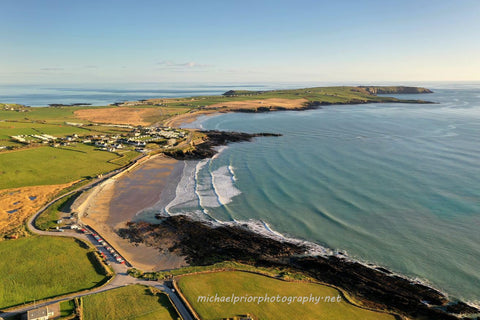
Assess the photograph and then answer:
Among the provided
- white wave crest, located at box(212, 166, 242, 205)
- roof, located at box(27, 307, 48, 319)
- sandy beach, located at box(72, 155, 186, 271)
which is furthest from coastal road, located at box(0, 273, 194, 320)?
white wave crest, located at box(212, 166, 242, 205)

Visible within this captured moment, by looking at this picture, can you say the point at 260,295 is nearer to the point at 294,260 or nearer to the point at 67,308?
the point at 294,260

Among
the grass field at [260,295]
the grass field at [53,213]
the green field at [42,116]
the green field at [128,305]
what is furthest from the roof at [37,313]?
the green field at [42,116]

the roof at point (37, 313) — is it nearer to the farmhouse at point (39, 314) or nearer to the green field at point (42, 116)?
the farmhouse at point (39, 314)

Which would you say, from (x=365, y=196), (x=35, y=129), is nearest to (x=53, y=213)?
(x=365, y=196)

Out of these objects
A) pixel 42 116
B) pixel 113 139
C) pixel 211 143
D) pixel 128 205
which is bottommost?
pixel 128 205

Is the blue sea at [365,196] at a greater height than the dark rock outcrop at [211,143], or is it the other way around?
the dark rock outcrop at [211,143]

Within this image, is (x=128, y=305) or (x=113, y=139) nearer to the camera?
(x=128, y=305)

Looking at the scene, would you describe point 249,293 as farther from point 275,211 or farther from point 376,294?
point 275,211
